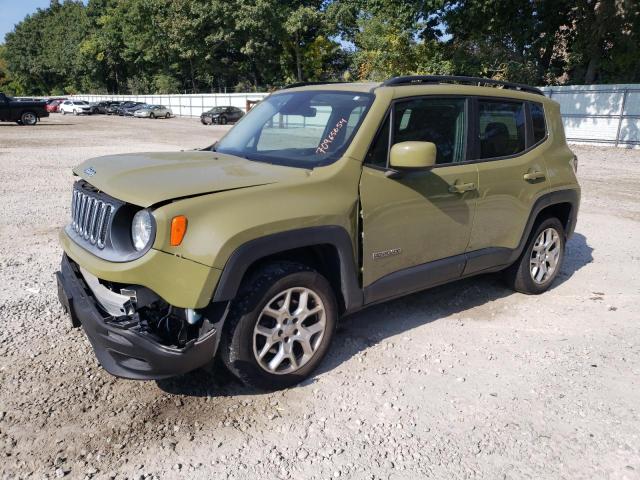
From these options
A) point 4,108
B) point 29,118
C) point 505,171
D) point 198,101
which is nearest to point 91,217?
point 505,171

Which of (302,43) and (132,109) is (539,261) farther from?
(132,109)

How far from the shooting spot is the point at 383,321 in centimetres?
440

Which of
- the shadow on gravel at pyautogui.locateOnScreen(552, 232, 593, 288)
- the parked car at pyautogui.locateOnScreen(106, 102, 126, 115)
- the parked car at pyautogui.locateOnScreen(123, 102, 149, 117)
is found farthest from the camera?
the parked car at pyautogui.locateOnScreen(106, 102, 126, 115)

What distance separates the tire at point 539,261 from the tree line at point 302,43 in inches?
912

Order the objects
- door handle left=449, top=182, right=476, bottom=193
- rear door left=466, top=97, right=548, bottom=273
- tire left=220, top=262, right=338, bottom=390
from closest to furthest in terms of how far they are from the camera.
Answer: tire left=220, top=262, right=338, bottom=390 < door handle left=449, top=182, right=476, bottom=193 < rear door left=466, top=97, right=548, bottom=273

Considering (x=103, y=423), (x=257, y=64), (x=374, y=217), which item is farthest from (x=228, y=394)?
(x=257, y=64)

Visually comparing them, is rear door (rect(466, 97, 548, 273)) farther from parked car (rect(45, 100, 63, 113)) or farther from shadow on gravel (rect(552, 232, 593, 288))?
parked car (rect(45, 100, 63, 113))

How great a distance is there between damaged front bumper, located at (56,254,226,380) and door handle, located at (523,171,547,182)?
9.62ft

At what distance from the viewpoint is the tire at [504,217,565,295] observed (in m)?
4.91

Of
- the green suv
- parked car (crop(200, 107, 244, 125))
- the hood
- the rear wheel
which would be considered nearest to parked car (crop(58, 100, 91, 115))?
parked car (crop(200, 107, 244, 125))

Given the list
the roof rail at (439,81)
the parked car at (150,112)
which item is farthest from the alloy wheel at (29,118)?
the roof rail at (439,81)

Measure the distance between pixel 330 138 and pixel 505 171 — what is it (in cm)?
162

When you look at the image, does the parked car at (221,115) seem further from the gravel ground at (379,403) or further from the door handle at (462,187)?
the door handle at (462,187)

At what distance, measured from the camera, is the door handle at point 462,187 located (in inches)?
155
